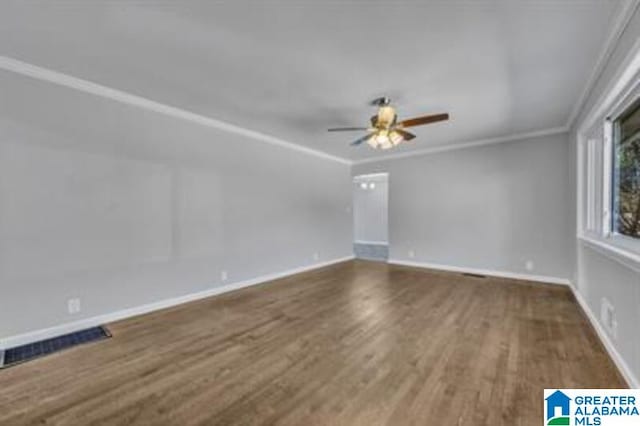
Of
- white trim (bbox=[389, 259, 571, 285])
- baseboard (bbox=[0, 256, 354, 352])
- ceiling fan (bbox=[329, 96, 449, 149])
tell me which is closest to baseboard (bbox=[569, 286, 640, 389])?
white trim (bbox=[389, 259, 571, 285])

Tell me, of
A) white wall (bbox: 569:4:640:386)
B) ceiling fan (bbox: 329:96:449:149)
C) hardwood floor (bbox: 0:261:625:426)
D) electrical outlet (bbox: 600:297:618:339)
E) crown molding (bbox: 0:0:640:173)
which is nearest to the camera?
hardwood floor (bbox: 0:261:625:426)

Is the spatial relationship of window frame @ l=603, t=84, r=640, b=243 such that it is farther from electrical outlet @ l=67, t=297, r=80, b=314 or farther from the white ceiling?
electrical outlet @ l=67, t=297, r=80, b=314

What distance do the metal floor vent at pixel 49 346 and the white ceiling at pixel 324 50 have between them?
247 cm

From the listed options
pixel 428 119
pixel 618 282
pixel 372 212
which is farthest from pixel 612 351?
pixel 372 212

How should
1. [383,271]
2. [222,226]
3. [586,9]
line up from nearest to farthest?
[586,9]
[222,226]
[383,271]

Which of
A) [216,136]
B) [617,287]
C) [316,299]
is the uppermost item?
[216,136]

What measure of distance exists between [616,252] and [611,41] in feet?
5.08

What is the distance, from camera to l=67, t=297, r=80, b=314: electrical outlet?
286 centimetres

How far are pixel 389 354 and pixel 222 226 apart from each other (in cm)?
284

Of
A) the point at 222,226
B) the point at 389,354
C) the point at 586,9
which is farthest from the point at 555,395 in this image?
the point at 222,226

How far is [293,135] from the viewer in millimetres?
4789

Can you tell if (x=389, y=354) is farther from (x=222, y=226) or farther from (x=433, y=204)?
(x=433, y=204)

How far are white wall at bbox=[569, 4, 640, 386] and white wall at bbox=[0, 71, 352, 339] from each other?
411 centimetres

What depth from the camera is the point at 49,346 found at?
257 cm
